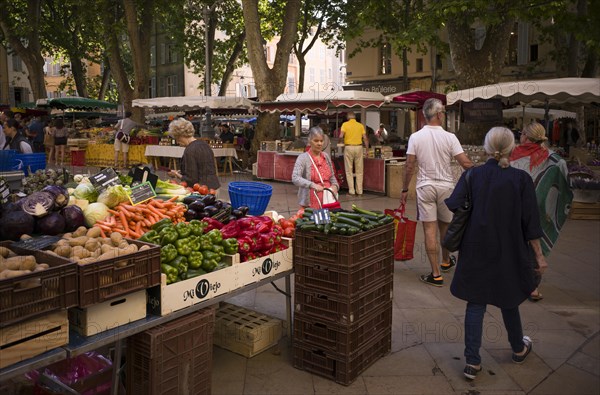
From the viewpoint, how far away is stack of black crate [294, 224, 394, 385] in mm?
4078

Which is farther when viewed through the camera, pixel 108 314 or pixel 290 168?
pixel 290 168

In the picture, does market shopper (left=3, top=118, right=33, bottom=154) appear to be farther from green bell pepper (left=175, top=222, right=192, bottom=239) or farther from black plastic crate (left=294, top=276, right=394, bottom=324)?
black plastic crate (left=294, top=276, right=394, bottom=324)

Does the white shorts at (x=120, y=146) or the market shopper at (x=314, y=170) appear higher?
the white shorts at (x=120, y=146)

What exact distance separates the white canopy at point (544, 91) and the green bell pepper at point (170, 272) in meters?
9.09

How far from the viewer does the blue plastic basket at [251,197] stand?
220 inches

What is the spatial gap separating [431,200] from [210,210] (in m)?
2.65

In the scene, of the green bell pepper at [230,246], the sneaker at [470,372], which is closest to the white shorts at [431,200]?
the sneaker at [470,372]

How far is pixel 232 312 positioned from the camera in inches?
201

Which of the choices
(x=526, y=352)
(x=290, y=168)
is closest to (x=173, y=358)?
(x=526, y=352)

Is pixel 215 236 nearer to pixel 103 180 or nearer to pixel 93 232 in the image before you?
pixel 93 232

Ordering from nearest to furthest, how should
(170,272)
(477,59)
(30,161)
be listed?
(170,272) < (30,161) < (477,59)

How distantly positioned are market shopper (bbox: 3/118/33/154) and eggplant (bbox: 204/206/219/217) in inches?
268

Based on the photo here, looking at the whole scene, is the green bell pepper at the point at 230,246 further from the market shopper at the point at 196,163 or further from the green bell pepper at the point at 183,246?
the market shopper at the point at 196,163

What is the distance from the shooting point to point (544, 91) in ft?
35.1
